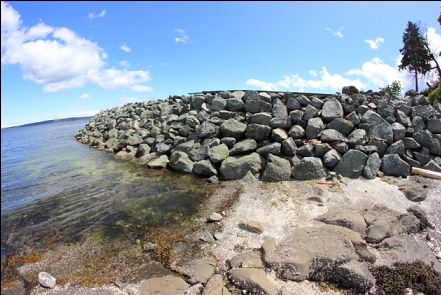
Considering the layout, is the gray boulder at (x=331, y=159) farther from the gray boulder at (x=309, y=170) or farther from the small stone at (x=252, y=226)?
the small stone at (x=252, y=226)

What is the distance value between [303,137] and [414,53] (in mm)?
27800

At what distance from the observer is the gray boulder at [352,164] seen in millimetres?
7977

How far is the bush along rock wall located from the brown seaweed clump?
4043 millimetres

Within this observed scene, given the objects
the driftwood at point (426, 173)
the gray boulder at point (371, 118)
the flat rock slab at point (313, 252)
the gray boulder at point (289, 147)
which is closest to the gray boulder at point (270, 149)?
the gray boulder at point (289, 147)

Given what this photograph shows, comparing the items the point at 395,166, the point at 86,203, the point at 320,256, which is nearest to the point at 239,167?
the point at 320,256

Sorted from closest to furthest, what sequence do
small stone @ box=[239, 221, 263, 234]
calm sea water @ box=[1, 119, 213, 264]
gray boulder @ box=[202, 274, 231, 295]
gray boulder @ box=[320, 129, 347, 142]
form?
gray boulder @ box=[202, 274, 231, 295]
small stone @ box=[239, 221, 263, 234]
calm sea water @ box=[1, 119, 213, 264]
gray boulder @ box=[320, 129, 347, 142]

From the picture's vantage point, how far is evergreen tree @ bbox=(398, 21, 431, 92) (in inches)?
1047

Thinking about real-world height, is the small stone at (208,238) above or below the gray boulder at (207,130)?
below

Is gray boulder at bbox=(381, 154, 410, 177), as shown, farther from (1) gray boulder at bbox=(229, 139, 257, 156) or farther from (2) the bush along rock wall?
(1) gray boulder at bbox=(229, 139, 257, 156)

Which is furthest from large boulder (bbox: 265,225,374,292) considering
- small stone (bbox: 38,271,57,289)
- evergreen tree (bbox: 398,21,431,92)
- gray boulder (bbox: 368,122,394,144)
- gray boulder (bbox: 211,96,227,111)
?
evergreen tree (bbox: 398,21,431,92)

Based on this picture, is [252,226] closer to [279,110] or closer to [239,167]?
[239,167]

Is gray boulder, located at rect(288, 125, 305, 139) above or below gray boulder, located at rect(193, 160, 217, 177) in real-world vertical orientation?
above

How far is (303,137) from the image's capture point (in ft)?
31.0

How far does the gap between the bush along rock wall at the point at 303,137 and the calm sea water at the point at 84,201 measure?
1.34 m
